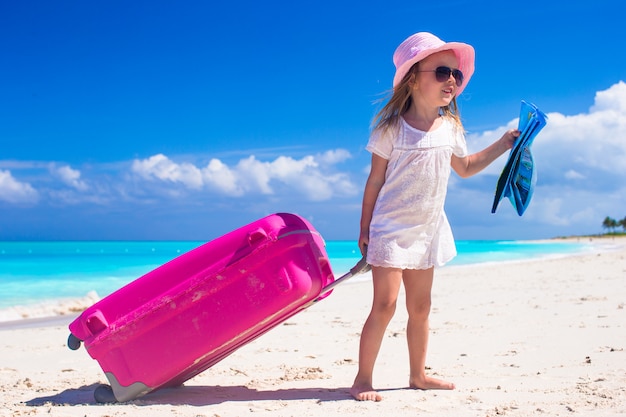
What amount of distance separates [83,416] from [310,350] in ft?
6.32

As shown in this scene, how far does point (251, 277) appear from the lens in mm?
2588

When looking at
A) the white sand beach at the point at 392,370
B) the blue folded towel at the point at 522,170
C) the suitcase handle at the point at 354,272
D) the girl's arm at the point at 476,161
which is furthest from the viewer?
the girl's arm at the point at 476,161

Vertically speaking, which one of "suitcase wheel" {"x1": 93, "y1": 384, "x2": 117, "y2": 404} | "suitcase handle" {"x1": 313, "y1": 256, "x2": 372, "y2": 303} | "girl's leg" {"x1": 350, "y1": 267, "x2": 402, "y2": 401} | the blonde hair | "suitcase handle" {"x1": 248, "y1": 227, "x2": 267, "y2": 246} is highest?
the blonde hair

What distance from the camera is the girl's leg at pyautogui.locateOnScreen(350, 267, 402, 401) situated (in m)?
2.73

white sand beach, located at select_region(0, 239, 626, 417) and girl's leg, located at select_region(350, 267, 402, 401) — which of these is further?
girl's leg, located at select_region(350, 267, 402, 401)

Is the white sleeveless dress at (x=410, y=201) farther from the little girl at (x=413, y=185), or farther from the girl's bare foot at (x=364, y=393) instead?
the girl's bare foot at (x=364, y=393)

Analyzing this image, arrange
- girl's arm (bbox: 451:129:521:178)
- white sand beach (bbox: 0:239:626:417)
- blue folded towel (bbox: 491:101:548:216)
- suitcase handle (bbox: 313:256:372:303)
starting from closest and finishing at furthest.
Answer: white sand beach (bbox: 0:239:626:417) → suitcase handle (bbox: 313:256:372:303) → blue folded towel (bbox: 491:101:548:216) → girl's arm (bbox: 451:129:521:178)

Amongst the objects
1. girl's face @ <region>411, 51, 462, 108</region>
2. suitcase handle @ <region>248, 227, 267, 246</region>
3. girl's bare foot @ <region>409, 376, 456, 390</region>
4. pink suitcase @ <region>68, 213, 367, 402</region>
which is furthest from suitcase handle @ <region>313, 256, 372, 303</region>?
girl's face @ <region>411, 51, 462, 108</region>

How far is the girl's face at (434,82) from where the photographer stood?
2826 millimetres

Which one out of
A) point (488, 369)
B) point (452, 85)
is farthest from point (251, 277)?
point (488, 369)

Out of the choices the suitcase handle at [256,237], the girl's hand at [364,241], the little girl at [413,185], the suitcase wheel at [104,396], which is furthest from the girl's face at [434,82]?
the suitcase wheel at [104,396]

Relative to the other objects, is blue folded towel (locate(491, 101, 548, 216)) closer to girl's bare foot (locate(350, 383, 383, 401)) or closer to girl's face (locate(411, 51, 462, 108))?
girl's face (locate(411, 51, 462, 108))

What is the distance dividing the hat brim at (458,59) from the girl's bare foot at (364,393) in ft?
4.89

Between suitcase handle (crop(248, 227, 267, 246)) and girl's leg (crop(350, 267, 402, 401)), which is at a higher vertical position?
suitcase handle (crop(248, 227, 267, 246))
